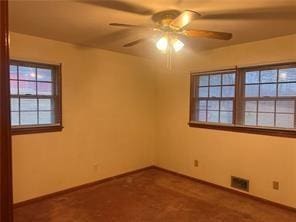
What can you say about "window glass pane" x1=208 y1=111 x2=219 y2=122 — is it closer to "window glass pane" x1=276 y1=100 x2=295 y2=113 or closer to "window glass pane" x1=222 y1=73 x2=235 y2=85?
"window glass pane" x1=222 y1=73 x2=235 y2=85

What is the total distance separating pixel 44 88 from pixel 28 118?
1.57 ft

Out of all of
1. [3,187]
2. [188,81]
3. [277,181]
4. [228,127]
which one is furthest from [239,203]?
[3,187]

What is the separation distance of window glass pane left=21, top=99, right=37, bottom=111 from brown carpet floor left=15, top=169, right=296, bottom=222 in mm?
1301

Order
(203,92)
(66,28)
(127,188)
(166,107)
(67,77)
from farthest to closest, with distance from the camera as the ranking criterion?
(166,107), (203,92), (127,188), (67,77), (66,28)

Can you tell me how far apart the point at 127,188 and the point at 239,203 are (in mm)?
1683

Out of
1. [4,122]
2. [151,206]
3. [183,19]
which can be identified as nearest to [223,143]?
[151,206]

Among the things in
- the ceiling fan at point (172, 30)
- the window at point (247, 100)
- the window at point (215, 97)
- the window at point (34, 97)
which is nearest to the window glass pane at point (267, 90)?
the window at point (247, 100)

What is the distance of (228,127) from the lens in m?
3.66

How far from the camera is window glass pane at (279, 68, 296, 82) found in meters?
3.04

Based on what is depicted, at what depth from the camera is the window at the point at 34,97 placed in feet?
10.1

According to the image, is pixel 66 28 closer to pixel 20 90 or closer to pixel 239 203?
pixel 20 90

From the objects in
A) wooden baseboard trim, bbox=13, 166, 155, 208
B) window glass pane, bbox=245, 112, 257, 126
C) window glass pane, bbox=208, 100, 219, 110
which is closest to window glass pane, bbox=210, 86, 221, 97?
window glass pane, bbox=208, 100, 219, 110

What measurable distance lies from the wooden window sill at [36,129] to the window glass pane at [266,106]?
290cm

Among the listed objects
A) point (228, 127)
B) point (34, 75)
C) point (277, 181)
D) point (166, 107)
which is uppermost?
point (34, 75)
